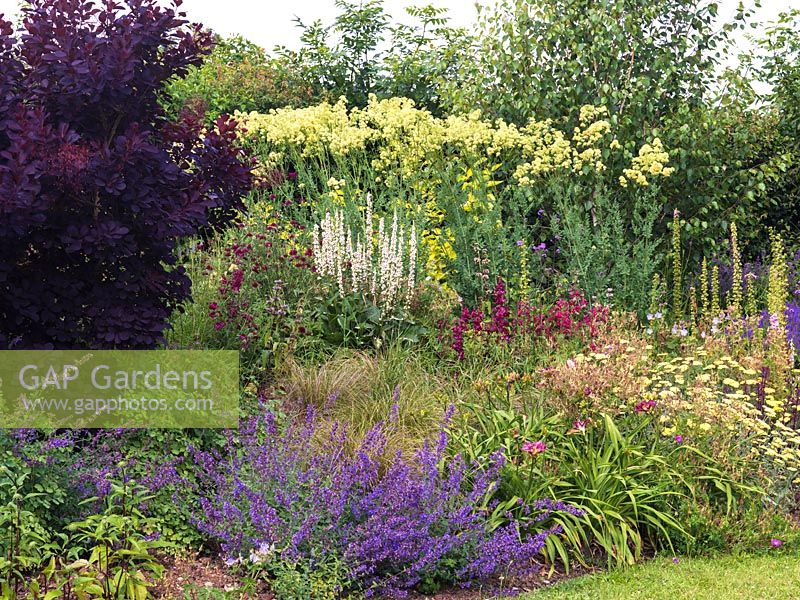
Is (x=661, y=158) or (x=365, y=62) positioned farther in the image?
(x=365, y=62)

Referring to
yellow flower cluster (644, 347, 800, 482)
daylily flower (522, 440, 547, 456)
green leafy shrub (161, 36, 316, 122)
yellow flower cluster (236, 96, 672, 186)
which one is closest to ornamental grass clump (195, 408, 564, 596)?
daylily flower (522, 440, 547, 456)

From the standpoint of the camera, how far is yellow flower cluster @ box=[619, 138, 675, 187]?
8539 mm

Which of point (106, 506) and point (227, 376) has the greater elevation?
point (227, 376)

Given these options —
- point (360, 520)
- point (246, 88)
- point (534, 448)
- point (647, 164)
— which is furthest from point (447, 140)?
point (246, 88)

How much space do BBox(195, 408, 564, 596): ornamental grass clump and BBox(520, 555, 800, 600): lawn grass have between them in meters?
0.32

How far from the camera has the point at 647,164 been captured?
8.74 metres

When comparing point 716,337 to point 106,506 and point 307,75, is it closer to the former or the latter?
point 106,506

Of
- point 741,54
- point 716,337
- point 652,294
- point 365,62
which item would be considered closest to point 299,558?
point 716,337

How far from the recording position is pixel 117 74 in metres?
5.04

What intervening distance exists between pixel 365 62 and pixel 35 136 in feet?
32.7

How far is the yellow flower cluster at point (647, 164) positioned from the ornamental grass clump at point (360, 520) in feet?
15.0

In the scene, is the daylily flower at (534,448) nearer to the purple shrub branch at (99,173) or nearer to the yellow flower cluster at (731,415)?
the yellow flower cluster at (731,415)

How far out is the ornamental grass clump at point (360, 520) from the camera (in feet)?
13.6

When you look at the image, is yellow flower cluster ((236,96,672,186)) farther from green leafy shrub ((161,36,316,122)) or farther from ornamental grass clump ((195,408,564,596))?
ornamental grass clump ((195,408,564,596))
